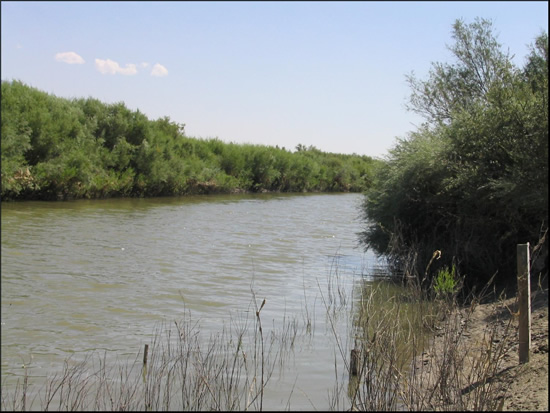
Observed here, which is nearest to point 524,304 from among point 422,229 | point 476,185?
point 476,185

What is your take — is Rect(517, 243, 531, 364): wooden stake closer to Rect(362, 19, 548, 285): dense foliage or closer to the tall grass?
the tall grass

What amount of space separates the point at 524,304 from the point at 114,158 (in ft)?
98.7

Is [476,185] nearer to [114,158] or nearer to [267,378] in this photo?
[267,378]

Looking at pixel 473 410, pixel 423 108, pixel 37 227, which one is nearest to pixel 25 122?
pixel 37 227

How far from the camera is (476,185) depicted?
510 inches

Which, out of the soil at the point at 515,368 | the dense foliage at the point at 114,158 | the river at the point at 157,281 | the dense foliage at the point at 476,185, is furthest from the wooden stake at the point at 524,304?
the dense foliage at the point at 114,158

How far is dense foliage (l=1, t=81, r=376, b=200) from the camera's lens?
1046 inches

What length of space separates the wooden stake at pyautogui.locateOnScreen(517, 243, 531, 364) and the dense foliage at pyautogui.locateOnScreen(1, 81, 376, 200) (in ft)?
38.4

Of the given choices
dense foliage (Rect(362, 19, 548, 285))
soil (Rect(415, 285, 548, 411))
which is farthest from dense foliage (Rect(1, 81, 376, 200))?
soil (Rect(415, 285, 548, 411))

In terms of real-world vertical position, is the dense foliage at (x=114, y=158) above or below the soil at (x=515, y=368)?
above

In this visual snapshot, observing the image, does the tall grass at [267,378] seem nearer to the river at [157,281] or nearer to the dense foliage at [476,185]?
the river at [157,281]

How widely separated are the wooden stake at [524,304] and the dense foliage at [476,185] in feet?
15.1

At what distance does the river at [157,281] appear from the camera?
26.0ft

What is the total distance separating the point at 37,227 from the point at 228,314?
11.9 metres
